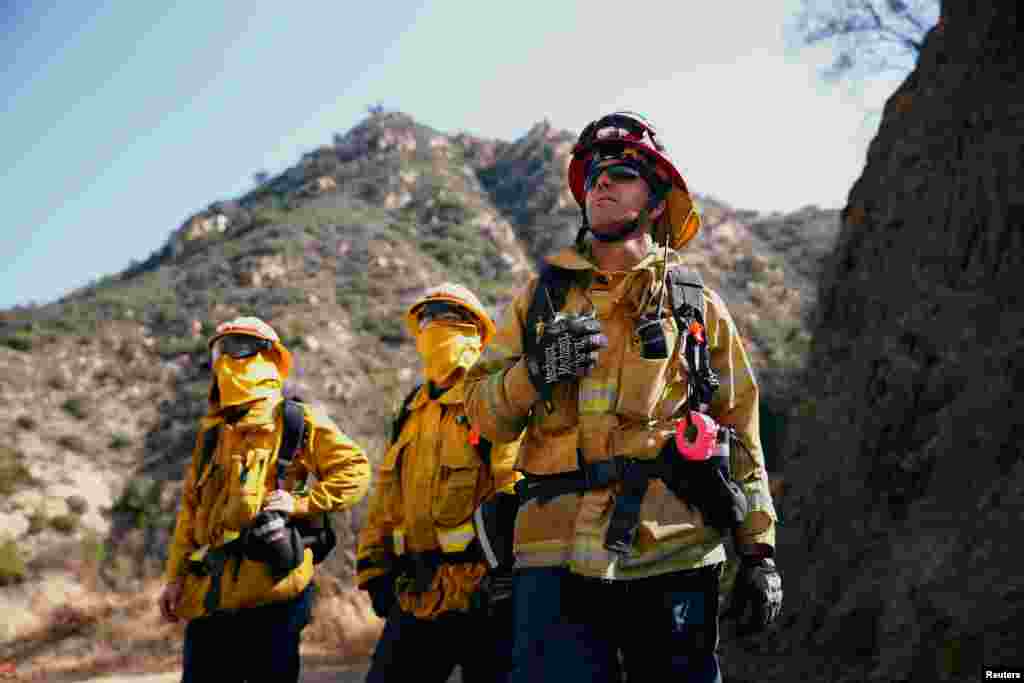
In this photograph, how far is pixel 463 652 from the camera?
138 inches

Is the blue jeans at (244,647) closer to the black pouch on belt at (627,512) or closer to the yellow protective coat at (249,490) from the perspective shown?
the yellow protective coat at (249,490)

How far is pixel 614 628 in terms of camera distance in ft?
7.97

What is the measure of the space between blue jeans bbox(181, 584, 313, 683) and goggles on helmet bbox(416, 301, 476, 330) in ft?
5.04

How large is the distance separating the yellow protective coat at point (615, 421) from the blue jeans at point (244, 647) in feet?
6.30

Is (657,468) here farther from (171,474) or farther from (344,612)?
(171,474)

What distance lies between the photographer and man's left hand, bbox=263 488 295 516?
4039mm

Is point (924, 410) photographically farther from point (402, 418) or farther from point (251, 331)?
point (251, 331)

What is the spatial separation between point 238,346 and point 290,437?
64 centimetres

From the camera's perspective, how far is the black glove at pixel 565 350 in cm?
241

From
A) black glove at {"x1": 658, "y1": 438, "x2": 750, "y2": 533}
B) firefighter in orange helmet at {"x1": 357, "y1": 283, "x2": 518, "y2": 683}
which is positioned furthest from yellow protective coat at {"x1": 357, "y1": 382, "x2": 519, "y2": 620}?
black glove at {"x1": 658, "y1": 438, "x2": 750, "y2": 533}

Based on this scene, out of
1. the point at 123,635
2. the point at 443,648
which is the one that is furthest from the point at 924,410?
the point at 123,635

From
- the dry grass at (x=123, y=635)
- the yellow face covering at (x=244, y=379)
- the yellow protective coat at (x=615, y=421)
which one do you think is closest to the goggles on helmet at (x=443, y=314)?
the yellow face covering at (x=244, y=379)

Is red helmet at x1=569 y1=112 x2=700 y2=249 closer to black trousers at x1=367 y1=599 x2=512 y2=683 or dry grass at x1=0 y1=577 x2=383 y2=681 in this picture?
black trousers at x1=367 y1=599 x2=512 y2=683

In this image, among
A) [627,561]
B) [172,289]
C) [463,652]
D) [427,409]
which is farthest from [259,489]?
[172,289]
